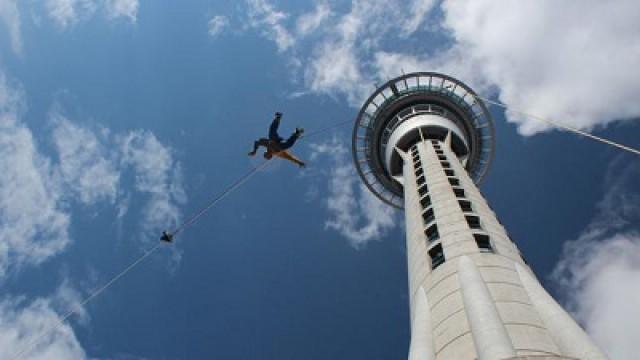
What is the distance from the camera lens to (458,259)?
80.4 ft

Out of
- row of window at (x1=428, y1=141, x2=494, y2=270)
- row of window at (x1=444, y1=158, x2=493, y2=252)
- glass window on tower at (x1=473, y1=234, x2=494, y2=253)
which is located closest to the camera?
glass window on tower at (x1=473, y1=234, x2=494, y2=253)

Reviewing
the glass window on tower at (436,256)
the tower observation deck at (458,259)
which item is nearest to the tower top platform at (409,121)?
the tower observation deck at (458,259)

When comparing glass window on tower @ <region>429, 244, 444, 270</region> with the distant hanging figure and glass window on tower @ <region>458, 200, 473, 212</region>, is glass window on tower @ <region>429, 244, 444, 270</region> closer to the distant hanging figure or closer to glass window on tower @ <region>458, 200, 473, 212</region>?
glass window on tower @ <region>458, 200, 473, 212</region>

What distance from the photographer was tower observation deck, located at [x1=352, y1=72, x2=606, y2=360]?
1709 cm

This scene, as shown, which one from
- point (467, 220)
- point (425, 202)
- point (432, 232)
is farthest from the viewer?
point (425, 202)

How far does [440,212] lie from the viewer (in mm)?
30812

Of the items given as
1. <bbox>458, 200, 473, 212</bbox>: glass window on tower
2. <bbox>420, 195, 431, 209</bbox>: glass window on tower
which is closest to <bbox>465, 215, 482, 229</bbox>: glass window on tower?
<bbox>458, 200, 473, 212</bbox>: glass window on tower

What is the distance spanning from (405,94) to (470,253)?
34.6 m

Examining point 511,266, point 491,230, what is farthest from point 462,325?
point 491,230

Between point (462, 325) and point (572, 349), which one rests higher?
point (462, 325)

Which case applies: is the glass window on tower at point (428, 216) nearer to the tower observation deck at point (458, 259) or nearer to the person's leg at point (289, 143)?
the tower observation deck at point (458, 259)

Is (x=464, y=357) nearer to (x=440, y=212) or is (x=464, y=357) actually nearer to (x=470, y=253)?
(x=470, y=253)

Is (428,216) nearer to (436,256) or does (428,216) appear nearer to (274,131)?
(436,256)

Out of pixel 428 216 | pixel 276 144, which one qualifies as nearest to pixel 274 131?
pixel 276 144
